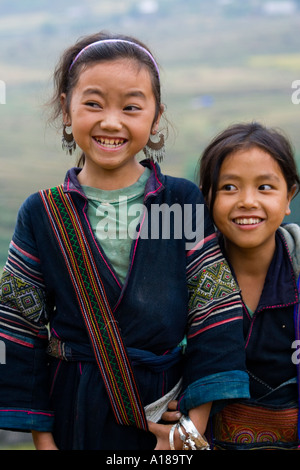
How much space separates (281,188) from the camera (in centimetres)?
227

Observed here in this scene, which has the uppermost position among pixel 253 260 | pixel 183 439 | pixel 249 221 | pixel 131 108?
pixel 131 108

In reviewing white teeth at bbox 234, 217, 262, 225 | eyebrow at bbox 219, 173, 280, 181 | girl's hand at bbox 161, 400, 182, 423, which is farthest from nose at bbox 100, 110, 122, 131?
girl's hand at bbox 161, 400, 182, 423

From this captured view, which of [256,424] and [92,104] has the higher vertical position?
[92,104]

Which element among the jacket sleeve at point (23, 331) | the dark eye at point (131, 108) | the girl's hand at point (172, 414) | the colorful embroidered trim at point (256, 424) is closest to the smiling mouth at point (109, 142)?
the dark eye at point (131, 108)

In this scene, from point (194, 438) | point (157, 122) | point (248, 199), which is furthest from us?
point (157, 122)

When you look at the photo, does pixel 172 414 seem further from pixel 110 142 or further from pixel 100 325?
pixel 110 142

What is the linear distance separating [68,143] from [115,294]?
0.63m

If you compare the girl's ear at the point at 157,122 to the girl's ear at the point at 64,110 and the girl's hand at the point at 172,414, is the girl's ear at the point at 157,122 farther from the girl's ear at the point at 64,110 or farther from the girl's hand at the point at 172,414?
the girl's hand at the point at 172,414

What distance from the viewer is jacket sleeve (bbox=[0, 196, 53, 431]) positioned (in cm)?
220

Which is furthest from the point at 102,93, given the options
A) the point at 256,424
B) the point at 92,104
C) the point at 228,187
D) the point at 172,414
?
the point at 256,424

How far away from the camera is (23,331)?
7.30 ft

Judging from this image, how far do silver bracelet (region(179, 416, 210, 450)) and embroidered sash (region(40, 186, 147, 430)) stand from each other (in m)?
0.15

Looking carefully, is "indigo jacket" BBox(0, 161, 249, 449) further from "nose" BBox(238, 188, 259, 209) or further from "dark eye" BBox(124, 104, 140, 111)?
"dark eye" BBox(124, 104, 140, 111)
